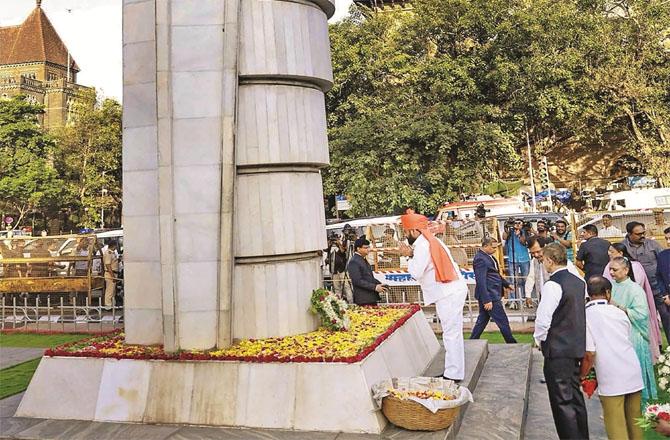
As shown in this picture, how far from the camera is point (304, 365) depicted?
588 centimetres

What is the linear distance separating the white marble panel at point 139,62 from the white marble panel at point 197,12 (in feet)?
2.00

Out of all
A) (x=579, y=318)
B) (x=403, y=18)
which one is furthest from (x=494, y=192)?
(x=579, y=318)

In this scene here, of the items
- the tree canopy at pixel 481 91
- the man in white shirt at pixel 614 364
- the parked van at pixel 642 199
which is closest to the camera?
the man in white shirt at pixel 614 364

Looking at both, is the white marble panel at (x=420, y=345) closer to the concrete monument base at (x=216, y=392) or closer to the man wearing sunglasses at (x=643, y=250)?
the concrete monument base at (x=216, y=392)

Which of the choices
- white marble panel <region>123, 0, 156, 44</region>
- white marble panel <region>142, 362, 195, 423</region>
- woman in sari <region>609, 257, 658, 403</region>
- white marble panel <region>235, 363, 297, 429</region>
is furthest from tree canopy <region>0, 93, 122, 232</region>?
woman in sari <region>609, 257, 658, 403</region>

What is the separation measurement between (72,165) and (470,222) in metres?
32.1

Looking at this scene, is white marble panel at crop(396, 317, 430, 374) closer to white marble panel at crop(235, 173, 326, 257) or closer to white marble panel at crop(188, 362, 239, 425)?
white marble panel at crop(235, 173, 326, 257)

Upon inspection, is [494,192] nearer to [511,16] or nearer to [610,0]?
[511,16]

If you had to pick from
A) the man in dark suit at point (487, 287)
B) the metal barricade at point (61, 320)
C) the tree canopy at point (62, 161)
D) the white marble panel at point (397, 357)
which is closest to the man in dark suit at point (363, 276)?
the man in dark suit at point (487, 287)

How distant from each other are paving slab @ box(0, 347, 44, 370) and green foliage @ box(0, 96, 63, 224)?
3006 cm

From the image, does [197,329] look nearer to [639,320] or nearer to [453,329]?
[453,329]

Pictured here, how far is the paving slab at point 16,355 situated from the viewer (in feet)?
33.7

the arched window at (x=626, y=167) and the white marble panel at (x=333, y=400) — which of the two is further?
the arched window at (x=626, y=167)

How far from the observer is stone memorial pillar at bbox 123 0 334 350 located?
6.46 m
